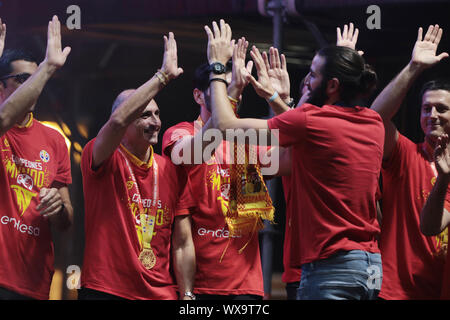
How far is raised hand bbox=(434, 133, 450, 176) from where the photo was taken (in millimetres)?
Result: 3307

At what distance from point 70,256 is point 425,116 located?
413 centimetres

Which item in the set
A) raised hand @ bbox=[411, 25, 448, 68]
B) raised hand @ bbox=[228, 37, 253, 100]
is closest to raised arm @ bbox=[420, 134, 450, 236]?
raised hand @ bbox=[411, 25, 448, 68]

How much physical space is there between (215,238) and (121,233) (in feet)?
1.77

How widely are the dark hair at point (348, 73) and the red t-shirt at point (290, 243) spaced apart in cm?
58

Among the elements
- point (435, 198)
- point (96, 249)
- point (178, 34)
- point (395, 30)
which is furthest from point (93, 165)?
point (395, 30)

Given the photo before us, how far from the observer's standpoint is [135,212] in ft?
11.5

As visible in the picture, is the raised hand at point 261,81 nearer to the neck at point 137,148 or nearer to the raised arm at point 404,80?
the raised arm at point 404,80

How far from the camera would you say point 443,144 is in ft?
10.9

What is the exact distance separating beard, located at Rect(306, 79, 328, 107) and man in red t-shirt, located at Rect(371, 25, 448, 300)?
1.91 feet

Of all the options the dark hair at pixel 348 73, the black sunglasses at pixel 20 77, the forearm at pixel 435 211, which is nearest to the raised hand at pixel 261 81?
the dark hair at pixel 348 73

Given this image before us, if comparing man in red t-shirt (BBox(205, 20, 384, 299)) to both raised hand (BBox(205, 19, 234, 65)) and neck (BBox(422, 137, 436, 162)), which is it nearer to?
raised hand (BBox(205, 19, 234, 65))

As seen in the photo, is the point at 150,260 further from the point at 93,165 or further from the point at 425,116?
the point at 425,116

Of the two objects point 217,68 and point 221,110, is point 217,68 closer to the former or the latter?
point 217,68
